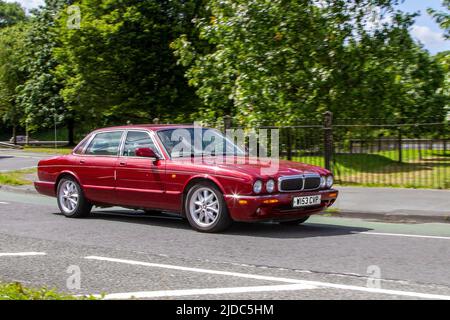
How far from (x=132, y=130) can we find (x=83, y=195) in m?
1.40

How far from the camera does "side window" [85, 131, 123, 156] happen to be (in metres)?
10.4

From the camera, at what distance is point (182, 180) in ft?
30.0

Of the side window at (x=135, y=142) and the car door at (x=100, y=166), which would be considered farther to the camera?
the car door at (x=100, y=166)

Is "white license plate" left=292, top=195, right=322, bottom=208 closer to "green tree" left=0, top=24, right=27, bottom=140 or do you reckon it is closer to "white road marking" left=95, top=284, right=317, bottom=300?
"white road marking" left=95, top=284, right=317, bottom=300

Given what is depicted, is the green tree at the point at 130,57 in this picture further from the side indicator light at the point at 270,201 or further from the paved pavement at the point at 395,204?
the side indicator light at the point at 270,201

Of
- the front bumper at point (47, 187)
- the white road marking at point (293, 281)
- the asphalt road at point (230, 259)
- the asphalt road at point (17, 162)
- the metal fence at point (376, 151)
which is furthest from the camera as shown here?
the asphalt road at point (17, 162)

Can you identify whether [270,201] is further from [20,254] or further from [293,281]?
[20,254]

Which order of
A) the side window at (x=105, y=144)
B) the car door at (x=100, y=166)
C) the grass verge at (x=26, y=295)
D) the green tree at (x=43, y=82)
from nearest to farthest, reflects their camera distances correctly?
the grass verge at (x=26, y=295) < the car door at (x=100, y=166) < the side window at (x=105, y=144) < the green tree at (x=43, y=82)

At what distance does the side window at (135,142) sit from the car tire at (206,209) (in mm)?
1224

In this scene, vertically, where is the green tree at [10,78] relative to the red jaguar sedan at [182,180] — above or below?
above

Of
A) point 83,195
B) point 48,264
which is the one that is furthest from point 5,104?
point 48,264

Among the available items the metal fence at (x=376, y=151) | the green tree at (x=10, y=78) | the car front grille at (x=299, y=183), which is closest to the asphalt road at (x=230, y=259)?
the car front grille at (x=299, y=183)

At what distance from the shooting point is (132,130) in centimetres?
1031

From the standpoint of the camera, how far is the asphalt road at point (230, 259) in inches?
219
